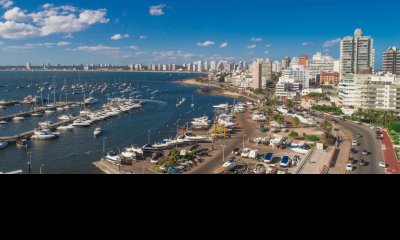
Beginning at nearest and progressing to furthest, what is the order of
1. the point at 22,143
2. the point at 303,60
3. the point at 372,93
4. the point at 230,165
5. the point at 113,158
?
the point at 230,165 < the point at 113,158 < the point at 22,143 < the point at 372,93 < the point at 303,60

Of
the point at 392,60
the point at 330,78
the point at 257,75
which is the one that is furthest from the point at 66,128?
the point at 392,60

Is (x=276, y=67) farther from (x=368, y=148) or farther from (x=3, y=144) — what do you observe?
(x=3, y=144)

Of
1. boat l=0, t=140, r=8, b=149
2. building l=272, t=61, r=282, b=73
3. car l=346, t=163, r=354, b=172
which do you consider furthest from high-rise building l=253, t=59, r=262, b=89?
car l=346, t=163, r=354, b=172

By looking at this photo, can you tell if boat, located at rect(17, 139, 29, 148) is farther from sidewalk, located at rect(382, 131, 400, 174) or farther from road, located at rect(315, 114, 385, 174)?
sidewalk, located at rect(382, 131, 400, 174)
